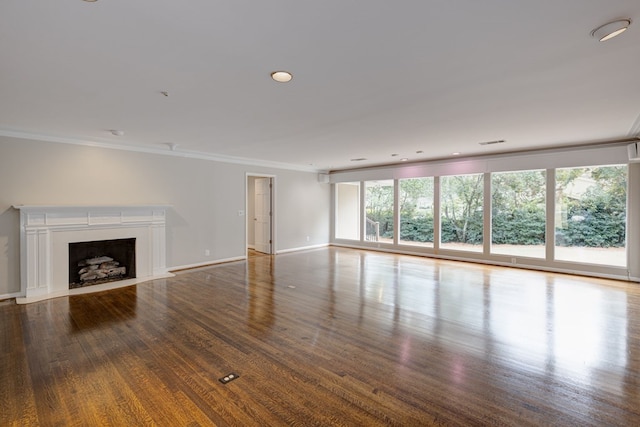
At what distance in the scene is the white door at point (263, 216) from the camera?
830 cm

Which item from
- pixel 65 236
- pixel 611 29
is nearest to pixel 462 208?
pixel 611 29

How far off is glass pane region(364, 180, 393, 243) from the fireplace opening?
20.4 feet

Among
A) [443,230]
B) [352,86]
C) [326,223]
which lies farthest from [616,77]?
[326,223]

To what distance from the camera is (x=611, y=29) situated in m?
1.90

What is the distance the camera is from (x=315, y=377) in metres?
2.33

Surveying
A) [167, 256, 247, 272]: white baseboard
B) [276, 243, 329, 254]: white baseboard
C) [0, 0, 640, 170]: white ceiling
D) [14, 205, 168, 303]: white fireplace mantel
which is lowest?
[167, 256, 247, 272]: white baseboard

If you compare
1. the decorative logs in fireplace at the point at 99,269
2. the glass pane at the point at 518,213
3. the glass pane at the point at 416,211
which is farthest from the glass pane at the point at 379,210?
the decorative logs in fireplace at the point at 99,269

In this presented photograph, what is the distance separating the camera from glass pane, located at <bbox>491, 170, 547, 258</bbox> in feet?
20.3

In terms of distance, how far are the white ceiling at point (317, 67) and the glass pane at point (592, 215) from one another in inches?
51.2

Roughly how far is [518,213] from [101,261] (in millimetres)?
8361

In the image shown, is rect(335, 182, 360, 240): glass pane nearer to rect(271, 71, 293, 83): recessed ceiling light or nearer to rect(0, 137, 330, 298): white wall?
rect(0, 137, 330, 298): white wall

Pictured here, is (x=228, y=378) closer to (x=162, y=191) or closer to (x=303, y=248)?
(x=162, y=191)

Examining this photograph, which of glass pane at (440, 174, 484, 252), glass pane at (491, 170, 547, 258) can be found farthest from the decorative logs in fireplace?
glass pane at (491, 170, 547, 258)

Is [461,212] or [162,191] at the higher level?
[162,191]
